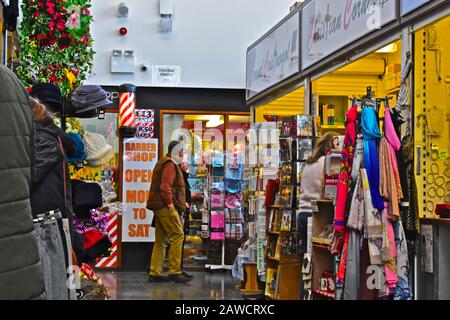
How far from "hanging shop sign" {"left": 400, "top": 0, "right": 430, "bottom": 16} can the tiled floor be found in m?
4.21

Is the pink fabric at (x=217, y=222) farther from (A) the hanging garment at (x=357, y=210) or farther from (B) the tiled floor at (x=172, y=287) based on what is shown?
(A) the hanging garment at (x=357, y=210)

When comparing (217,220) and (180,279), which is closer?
(180,279)

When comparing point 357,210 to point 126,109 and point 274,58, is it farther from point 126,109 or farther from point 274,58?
point 126,109

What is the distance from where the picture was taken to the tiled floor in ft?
27.9

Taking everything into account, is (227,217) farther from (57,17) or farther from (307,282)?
(57,17)

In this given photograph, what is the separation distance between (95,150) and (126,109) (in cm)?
640

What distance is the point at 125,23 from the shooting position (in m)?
11.8

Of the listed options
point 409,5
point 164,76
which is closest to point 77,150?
point 409,5

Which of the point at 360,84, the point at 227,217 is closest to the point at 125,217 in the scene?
the point at 227,217

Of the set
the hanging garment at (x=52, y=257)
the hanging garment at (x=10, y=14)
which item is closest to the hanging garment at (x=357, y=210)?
the hanging garment at (x=52, y=257)

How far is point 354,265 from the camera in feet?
16.5

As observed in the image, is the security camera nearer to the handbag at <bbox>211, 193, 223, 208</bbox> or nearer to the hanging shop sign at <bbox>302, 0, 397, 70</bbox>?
the handbag at <bbox>211, 193, 223, 208</bbox>

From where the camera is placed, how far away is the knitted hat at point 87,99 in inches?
199

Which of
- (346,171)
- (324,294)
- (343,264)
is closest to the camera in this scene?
(343,264)
